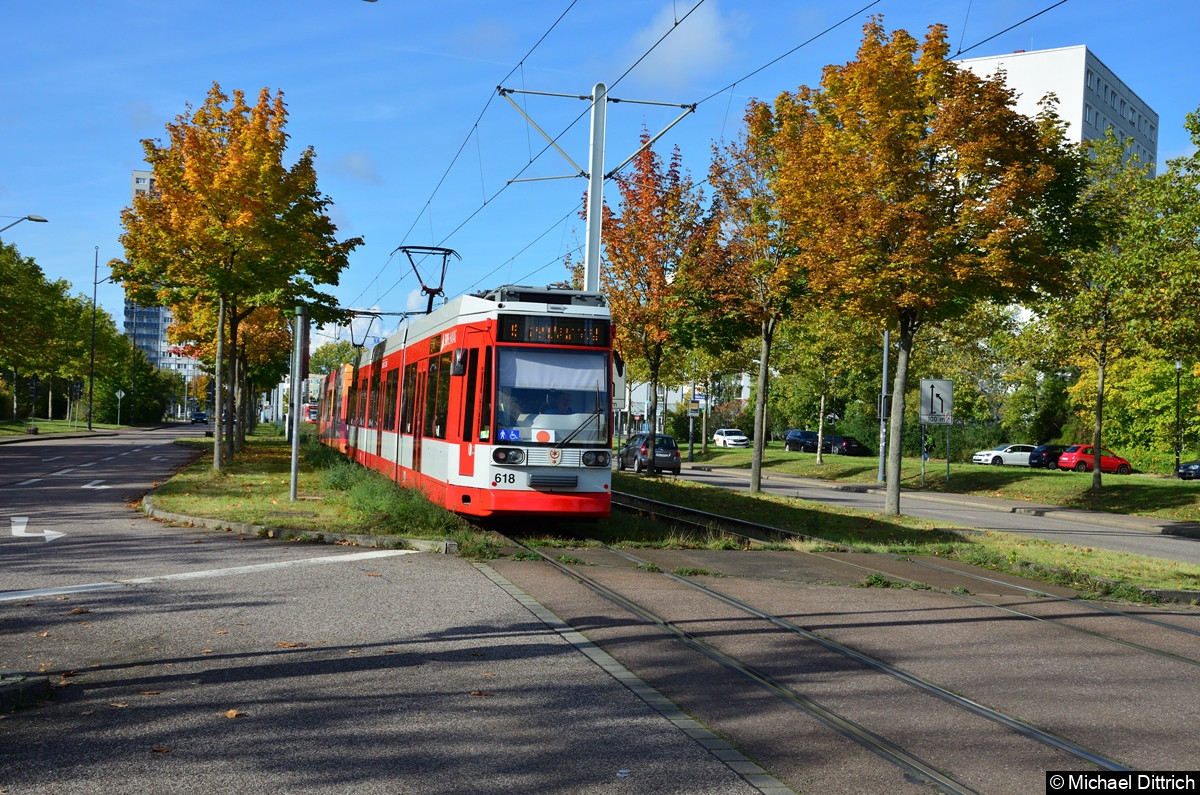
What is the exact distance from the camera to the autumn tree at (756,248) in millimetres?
24844

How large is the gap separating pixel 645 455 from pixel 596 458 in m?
26.4

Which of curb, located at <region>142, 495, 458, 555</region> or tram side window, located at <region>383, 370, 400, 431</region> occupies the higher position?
tram side window, located at <region>383, 370, 400, 431</region>

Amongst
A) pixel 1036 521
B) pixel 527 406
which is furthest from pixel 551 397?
pixel 1036 521

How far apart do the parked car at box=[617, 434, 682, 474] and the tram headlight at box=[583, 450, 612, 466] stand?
2578 cm

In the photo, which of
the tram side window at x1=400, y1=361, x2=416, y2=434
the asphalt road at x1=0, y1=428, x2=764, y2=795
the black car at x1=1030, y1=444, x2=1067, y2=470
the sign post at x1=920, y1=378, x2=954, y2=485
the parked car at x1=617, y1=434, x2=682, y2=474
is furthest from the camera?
the black car at x1=1030, y1=444, x2=1067, y2=470

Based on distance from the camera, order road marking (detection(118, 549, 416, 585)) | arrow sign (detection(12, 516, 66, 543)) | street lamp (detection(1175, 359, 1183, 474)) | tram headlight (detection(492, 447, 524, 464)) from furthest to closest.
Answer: street lamp (detection(1175, 359, 1183, 474)) → tram headlight (detection(492, 447, 524, 464)) → arrow sign (detection(12, 516, 66, 543)) → road marking (detection(118, 549, 416, 585))

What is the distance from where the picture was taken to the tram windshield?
1409 cm

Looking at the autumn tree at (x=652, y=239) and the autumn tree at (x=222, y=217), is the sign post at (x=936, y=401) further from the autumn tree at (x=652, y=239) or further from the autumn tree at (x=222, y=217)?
the autumn tree at (x=222, y=217)

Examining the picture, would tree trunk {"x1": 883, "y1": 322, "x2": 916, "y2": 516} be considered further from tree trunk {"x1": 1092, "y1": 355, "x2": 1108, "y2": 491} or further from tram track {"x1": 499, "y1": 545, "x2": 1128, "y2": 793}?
tree trunk {"x1": 1092, "y1": 355, "x2": 1108, "y2": 491}

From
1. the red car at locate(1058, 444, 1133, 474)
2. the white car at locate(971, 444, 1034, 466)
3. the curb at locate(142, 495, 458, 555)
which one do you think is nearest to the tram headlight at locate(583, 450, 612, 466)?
the curb at locate(142, 495, 458, 555)

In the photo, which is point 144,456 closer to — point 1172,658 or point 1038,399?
point 1172,658

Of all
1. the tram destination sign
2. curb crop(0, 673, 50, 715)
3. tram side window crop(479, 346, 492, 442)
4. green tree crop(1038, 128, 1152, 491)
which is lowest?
curb crop(0, 673, 50, 715)

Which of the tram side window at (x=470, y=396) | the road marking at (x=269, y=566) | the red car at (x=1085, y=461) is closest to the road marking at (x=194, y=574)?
the road marking at (x=269, y=566)

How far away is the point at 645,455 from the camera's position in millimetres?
40406
